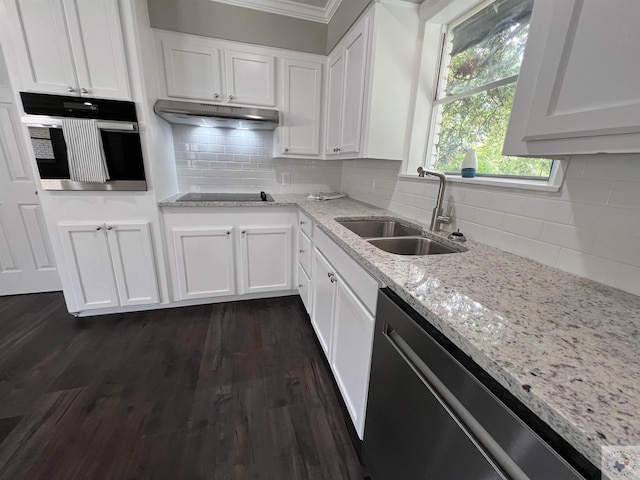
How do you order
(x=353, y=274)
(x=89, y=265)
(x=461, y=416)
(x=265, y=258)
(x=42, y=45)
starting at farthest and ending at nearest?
1. (x=265, y=258)
2. (x=89, y=265)
3. (x=42, y=45)
4. (x=353, y=274)
5. (x=461, y=416)

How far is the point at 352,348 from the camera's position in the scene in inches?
46.6

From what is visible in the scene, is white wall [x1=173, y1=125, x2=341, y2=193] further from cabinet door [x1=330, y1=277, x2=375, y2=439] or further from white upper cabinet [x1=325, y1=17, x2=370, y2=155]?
cabinet door [x1=330, y1=277, x2=375, y2=439]

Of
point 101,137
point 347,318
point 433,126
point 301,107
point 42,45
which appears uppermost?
point 42,45

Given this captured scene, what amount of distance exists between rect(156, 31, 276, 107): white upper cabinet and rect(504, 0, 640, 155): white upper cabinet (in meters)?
2.04

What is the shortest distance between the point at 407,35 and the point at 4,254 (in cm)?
370

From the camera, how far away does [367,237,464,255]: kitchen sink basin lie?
4.44 feet

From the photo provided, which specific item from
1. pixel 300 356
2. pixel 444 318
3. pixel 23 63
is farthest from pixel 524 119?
pixel 23 63

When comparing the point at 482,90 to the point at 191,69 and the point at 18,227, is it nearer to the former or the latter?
the point at 191,69

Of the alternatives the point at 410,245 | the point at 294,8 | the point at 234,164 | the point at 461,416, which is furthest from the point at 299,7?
the point at 461,416

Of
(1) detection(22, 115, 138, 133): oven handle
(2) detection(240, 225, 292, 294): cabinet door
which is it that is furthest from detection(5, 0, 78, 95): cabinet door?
(2) detection(240, 225, 292, 294): cabinet door

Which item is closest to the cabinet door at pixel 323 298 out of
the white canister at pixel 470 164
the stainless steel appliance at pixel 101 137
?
the white canister at pixel 470 164

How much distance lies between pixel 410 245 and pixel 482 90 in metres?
0.89

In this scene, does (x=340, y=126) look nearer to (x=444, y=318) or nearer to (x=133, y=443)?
(x=444, y=318)

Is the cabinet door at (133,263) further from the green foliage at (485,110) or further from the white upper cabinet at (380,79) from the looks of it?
the green foliage at (485,110)
